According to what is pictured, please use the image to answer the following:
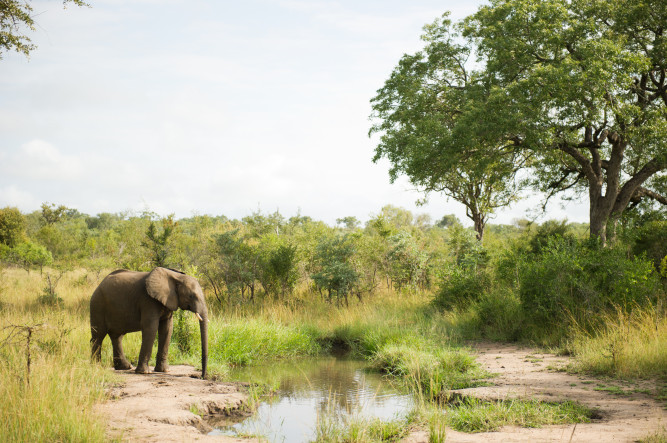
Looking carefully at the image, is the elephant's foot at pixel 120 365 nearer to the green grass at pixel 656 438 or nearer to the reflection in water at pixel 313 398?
the reflection in water at pixel 313 398

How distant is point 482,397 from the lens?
24.2 ft

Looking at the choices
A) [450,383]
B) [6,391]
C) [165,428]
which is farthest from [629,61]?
[6,391]

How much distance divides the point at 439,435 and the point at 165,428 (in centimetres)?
308

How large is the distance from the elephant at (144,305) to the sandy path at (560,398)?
15.1 feet

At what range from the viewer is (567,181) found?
21.2 m

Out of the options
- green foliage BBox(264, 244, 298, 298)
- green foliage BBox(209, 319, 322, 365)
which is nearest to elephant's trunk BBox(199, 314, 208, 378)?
green foliage BBox(209, 319, 322, 365)

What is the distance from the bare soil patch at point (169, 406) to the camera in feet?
19.2

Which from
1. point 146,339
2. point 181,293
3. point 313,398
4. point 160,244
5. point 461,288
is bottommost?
point 313,398

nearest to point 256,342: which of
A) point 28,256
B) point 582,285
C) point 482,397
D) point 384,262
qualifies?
point 482,397

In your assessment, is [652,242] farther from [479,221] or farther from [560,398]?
[560,398]

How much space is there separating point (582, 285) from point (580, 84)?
5863 millimetres

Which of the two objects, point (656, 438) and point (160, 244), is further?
point (160, 244)

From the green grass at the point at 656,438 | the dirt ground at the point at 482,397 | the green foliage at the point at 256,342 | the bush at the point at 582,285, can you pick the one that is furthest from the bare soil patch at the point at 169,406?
the bush at the point at 582,285

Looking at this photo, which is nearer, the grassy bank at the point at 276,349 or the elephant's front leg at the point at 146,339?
the grassy bank at the point at 276,349
